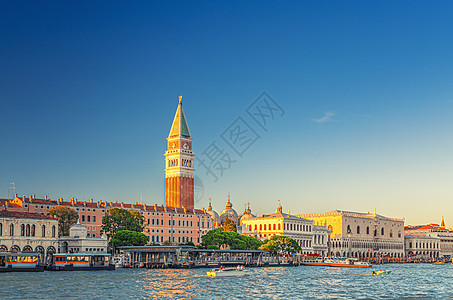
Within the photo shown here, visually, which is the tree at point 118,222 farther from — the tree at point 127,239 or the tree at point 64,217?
the tree at point 127,239

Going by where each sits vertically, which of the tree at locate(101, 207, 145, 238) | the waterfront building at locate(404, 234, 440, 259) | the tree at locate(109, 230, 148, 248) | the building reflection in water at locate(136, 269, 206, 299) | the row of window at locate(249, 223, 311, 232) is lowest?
the waterfront building at locate(404, 234, 440, 259)

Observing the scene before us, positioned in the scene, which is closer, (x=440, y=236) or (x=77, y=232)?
(x=77, y=232)

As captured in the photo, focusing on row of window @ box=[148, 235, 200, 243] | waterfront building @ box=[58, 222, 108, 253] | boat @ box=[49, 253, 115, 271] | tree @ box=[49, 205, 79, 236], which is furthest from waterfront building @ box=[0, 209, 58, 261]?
row of window @ box=[148, 235, 200, 243]

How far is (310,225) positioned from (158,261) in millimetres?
48375

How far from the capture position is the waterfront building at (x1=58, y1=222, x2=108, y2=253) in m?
78.9

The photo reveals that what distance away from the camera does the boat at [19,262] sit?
63638 mm

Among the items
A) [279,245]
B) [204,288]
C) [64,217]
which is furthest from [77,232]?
[204,288]

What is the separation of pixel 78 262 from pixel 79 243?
9.51 meters

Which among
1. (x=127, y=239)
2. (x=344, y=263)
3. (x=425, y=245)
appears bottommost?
(x=425, y=245)

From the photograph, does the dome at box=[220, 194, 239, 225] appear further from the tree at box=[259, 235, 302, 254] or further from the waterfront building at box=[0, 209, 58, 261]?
the waterfront building at box=[0, 209, 58, 261]

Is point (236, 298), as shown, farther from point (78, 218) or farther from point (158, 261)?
point (78, 218)

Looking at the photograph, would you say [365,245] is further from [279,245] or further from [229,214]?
[279,245]

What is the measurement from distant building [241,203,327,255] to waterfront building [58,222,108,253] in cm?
4323

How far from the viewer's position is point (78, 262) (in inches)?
2736
